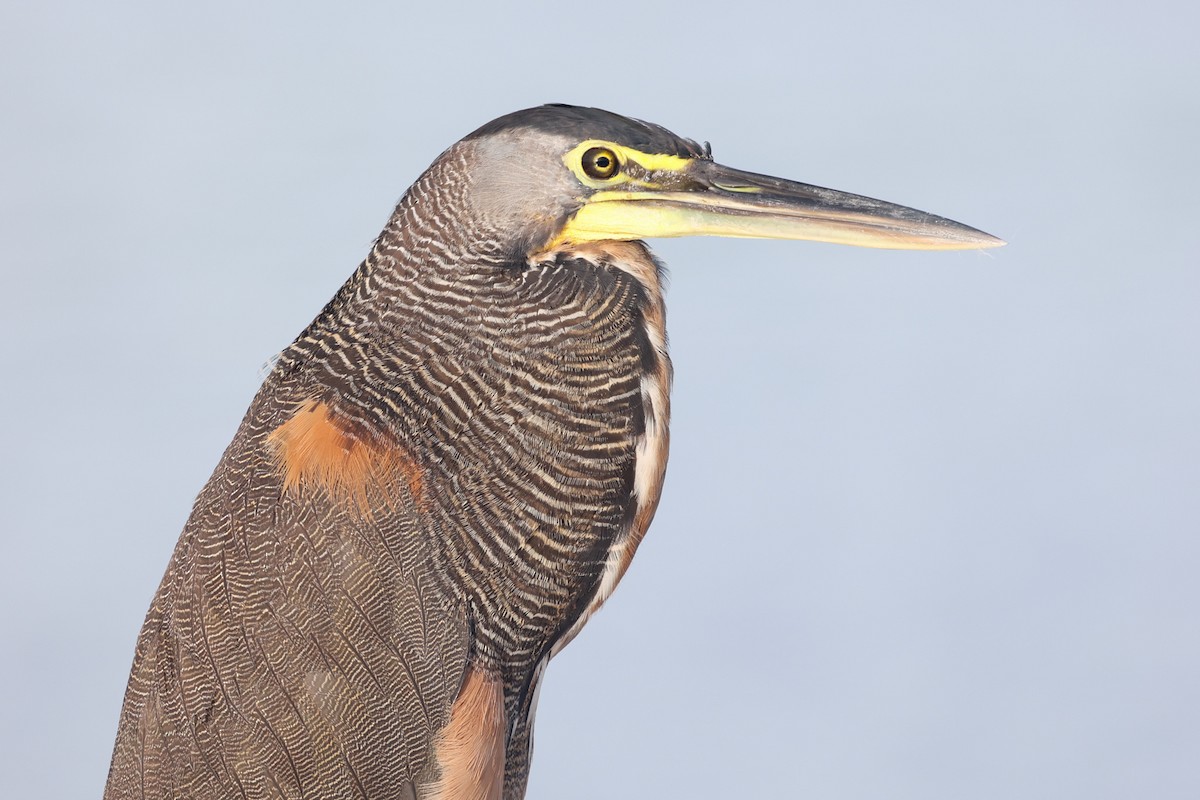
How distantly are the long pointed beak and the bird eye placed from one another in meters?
0.03

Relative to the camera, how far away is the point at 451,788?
1990 millimetres

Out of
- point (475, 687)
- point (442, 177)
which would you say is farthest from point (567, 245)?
point (475, 687)

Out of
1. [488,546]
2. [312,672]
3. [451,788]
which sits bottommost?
[451,788]

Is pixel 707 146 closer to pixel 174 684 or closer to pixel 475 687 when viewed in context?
pixel 475 687

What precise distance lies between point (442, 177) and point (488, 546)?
0.54m

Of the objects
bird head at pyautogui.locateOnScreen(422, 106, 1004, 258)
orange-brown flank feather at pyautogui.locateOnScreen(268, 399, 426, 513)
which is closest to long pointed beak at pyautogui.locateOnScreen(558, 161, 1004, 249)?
Answer: bird head at pyautogui.locateOnScreen(422, 106, 1004, 258)

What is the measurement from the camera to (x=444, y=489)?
1983mm

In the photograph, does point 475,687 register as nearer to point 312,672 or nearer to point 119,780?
point 312,672

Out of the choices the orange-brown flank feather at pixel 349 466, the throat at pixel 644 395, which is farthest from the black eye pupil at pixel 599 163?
the orange-brown flank feather at pixel 349 466

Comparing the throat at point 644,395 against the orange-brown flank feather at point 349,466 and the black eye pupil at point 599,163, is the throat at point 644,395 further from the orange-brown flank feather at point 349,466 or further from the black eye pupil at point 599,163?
the orange-brown flank feather at point 349,466

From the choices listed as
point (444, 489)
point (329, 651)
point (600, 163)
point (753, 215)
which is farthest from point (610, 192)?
point (329, 651)

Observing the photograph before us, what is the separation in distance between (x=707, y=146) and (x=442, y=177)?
39 centimetres

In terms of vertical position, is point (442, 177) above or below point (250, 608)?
above

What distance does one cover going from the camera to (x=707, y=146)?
6.69ft
